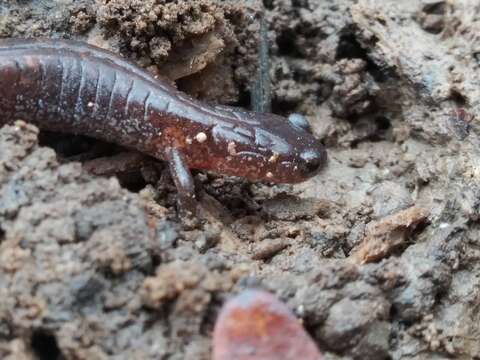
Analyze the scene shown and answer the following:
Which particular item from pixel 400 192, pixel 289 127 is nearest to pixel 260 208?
pixel 289 127

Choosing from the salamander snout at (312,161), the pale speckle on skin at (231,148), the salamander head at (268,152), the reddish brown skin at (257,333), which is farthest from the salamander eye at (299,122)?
the reddish brown skin at (257,333)

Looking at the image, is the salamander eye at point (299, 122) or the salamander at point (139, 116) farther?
the salamander eye at point (299, 122)

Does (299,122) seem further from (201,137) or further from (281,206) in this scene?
(201,137)

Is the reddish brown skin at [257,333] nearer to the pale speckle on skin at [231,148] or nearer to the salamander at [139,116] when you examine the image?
the salamander at [139,116]

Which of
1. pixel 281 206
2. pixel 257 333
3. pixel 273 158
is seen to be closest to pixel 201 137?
pixel 273 158

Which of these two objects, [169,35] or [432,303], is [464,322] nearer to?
[432,303]
